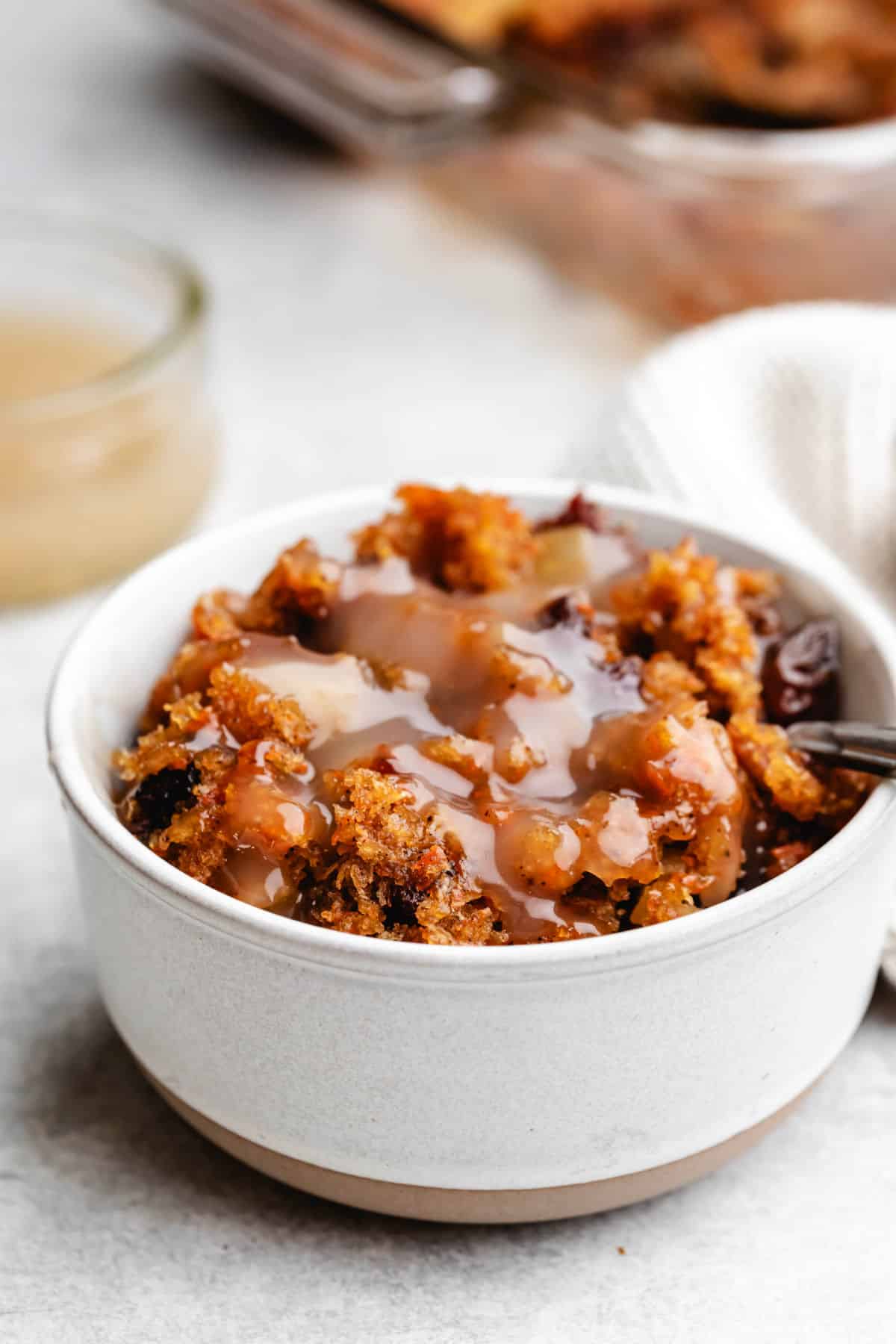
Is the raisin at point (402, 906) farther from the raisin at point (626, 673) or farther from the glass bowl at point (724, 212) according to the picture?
the glass bowl at point (724, 212)

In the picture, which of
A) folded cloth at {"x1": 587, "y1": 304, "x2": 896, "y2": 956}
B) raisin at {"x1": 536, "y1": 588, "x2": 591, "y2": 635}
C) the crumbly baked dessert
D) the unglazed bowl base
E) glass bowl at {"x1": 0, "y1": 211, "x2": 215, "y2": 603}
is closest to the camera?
the unglazed bowl base

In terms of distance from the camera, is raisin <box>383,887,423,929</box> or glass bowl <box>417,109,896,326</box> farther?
glass bowl <box>417,109,896,326</box>

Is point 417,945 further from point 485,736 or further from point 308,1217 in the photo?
point 308,1217

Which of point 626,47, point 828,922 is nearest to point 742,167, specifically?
point 626,47

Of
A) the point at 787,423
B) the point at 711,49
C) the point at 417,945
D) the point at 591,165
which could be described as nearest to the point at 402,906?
the point at 417,945

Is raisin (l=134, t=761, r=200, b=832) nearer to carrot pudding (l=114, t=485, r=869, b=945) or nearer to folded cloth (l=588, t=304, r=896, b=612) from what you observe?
carrot pudding (l=114, t=485, r=869, b=945)

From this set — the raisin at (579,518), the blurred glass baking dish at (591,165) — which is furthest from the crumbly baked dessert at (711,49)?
the raisin at (579,518)

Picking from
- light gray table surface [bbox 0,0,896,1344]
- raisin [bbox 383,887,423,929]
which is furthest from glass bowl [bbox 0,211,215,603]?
raisin [bbox 383,887,423,929]
